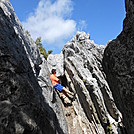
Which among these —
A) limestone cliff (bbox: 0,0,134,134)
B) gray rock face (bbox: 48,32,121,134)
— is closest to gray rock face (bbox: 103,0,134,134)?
limestone cliff (bbox: 0,0,134,134)

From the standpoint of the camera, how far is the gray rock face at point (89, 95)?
51.1 ft

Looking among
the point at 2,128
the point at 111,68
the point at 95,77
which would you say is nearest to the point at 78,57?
the point at 95,77

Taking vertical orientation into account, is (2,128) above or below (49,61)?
below

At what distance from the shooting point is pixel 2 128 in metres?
3.81

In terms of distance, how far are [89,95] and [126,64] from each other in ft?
40.9

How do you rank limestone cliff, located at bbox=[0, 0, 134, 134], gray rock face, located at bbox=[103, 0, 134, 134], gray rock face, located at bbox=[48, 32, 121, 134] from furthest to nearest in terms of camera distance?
1. gray rock face, located at bbox=[48, 32, 121, 134]
2. limestone cliff, located at bbox=[0, 0, 134, 134]
3. gray rock face, located at bbox=[103, 0, 134, 134]

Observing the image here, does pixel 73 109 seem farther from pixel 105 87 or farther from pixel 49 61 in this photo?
pixel 49 61

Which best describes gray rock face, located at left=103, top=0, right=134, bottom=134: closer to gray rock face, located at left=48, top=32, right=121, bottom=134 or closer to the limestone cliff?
the limestone cliff

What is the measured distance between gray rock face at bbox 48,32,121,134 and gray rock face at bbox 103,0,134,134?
10.9m

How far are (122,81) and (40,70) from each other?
9177mm

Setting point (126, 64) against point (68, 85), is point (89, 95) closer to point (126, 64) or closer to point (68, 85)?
point (68, 85)

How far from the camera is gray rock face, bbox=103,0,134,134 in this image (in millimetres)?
4492

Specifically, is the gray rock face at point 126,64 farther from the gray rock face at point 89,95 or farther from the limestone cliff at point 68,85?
the gray rock face at point 89,95

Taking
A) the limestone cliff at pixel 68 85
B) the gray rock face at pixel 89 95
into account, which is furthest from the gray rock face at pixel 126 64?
the gray rock face at pixel 89 95
